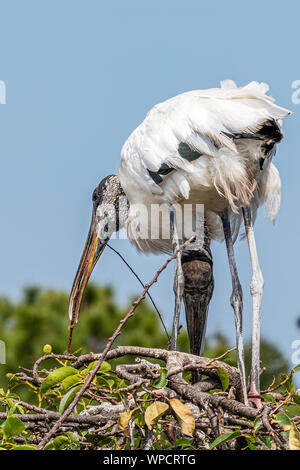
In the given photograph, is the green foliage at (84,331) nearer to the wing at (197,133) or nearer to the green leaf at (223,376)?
the wing at (197,133)

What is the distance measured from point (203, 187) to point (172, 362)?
1.20 m

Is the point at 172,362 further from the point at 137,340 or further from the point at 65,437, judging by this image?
the point at 137,340

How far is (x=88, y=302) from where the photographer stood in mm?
13445

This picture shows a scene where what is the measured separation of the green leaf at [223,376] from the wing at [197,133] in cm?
111

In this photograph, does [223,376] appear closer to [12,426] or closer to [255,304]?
[12,426]

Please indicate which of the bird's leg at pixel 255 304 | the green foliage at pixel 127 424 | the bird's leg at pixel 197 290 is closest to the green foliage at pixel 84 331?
the bird's leg at pixel 197 290

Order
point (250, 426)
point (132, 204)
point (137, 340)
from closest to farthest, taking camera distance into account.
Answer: point (250, 426)
point (132, 204)
point (137, 340)

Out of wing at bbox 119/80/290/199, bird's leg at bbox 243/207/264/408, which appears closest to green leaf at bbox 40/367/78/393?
bird's leg at bbox 243/207/264/408

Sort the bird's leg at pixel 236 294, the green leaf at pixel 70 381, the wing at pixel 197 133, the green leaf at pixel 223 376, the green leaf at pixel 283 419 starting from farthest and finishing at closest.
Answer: the bird's leg at pixel 236 294 < the wing at pixel 197 133 < the green leaf at pixel 223 376 < the green leaf at pixel 70 381 < the green leaf at pixel 283 419

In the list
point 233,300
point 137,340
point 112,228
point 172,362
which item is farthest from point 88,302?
point 172,362

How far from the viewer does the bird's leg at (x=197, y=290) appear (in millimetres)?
3918

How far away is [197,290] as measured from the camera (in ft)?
13.2

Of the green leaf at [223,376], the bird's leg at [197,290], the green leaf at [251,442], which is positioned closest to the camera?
the green leaf at [251,442]

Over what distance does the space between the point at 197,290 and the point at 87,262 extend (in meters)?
0.73
